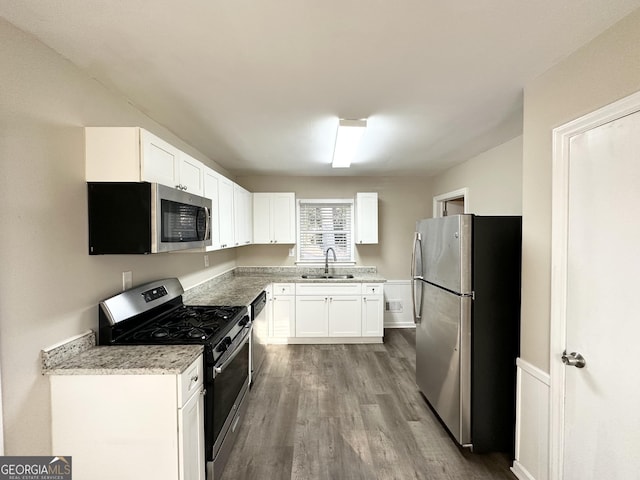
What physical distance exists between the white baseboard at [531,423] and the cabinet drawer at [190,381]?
6.48 ft

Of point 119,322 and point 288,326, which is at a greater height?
point 119,322

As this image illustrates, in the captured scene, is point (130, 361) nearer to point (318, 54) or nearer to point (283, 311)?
point (318, 54)

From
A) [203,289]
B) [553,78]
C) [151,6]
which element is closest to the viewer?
[151,6]

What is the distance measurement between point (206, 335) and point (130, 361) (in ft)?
1.45

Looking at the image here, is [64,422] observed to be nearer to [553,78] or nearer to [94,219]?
[94,219]

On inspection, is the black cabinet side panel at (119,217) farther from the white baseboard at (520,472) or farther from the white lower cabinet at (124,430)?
the white baseboard at (520,472)

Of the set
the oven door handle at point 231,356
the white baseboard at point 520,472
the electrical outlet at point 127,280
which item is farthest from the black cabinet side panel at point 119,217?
the white baseboard at point 520,472

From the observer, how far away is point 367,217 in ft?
15.2

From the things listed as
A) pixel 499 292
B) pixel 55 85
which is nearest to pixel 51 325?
pixel 55 85

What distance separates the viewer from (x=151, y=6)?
47.0 inches

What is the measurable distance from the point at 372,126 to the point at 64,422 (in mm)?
2735

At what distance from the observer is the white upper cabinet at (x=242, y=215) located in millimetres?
3678

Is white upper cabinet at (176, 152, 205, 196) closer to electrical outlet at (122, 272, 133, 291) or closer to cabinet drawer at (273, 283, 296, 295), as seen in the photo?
electrical outlet at (122, 272, 133, 291)

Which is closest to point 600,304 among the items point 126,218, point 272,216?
point 126,218
